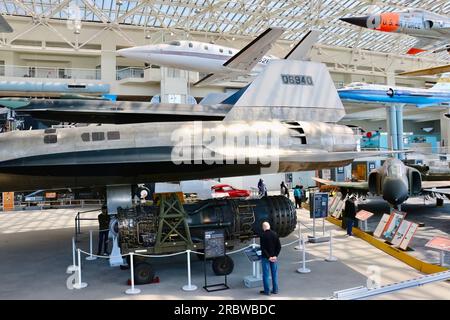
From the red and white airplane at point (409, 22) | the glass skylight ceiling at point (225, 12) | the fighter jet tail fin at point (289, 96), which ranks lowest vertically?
the fighter jet tail fin at point (289, 96)

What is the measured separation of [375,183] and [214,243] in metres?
8.07

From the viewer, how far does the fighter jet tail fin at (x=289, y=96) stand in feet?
32.0

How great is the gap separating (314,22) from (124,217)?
26.5m

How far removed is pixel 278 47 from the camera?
118ft

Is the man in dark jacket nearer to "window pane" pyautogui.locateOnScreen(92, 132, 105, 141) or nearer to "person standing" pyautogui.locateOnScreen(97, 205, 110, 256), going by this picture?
"window pane" pyautogui.locateOnScreen(92, 132, 105, 141)

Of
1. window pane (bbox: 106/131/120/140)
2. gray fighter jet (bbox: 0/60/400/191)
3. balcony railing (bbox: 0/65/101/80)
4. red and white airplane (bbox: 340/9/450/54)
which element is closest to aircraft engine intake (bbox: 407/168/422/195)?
gray fighter jet (bbox: 0/60/400/191)

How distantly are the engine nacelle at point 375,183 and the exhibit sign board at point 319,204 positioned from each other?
11.0ft

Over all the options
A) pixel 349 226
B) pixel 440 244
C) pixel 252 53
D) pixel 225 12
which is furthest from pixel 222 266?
pixel 225 12

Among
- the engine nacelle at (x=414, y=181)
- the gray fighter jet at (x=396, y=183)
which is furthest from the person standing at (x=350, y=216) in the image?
the engine nacelle at (x=414, y=181)

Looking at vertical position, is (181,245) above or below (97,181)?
below

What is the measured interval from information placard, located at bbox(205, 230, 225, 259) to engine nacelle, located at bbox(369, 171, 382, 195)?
7.70 metres

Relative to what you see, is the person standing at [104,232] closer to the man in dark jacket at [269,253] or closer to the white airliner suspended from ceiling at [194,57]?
the man in dark jacket at [269,253]
